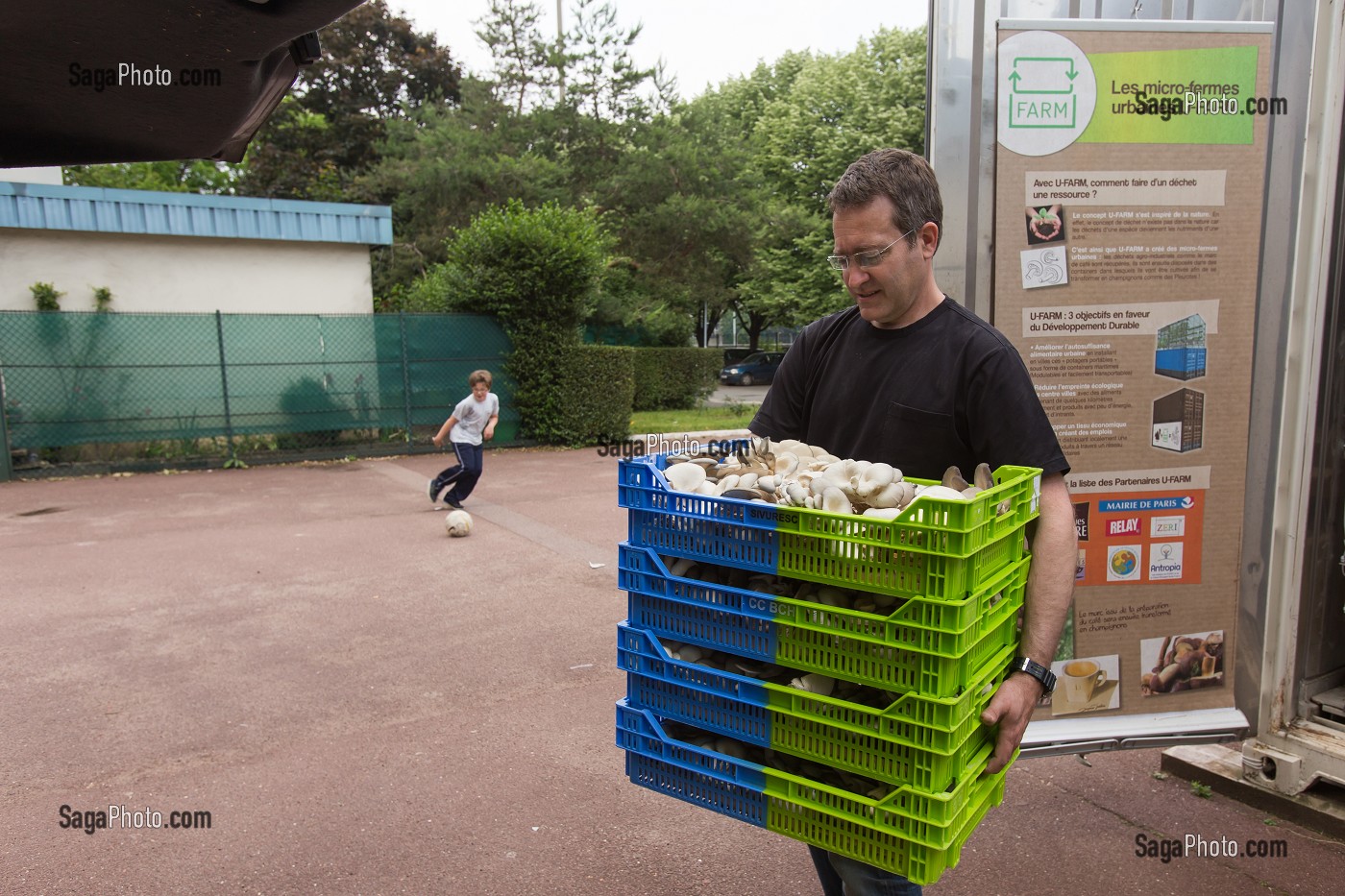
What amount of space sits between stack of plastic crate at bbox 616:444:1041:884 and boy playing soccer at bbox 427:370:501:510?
8304mm

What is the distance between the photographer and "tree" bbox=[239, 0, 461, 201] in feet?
98.1

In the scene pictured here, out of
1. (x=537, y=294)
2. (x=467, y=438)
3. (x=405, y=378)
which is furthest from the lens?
(x=537, y=294)

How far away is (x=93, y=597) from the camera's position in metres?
6.82

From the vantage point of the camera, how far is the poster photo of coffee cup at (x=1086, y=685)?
3.52 m

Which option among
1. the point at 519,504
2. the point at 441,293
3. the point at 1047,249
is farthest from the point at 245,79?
the point at 441,293

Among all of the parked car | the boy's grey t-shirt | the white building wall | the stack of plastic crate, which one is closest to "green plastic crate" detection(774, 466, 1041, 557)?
the stack of plastic crate

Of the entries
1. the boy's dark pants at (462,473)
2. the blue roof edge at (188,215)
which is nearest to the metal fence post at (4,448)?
the blue roof edge at (188,215)

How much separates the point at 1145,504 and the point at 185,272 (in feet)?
52.8

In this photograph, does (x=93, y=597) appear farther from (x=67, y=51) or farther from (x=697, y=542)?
(x=697, y=542)

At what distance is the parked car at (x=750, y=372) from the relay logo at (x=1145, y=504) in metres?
34.7

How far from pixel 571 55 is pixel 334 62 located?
1219 cm

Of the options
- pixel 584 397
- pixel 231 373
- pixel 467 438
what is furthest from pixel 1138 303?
pixel 231 373

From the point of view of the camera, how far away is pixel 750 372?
Result: 126 feet

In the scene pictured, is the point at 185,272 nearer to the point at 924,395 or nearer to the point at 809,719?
the point at 924,395
